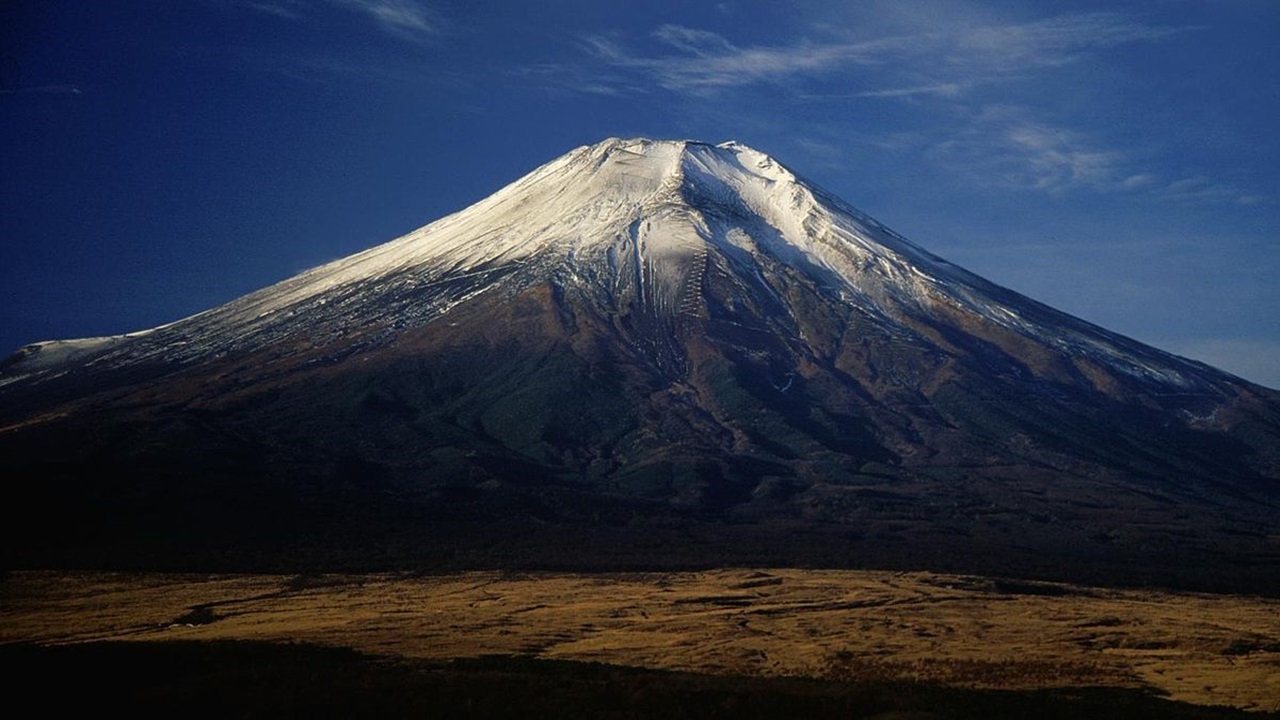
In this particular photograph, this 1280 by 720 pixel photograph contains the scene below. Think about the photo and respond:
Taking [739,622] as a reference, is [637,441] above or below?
above

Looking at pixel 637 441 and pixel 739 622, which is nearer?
pixel 739 622

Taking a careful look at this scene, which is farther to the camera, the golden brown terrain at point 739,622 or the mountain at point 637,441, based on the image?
the mountain at point 637,441

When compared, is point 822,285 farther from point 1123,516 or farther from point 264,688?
point 264,688

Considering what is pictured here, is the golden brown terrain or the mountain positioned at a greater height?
the mountain

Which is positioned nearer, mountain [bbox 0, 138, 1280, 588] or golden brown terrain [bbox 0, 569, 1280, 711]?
golden brown terrain [bbox 0, 569, 1280, 711]

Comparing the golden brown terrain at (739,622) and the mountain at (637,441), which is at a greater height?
the mountain at (637,441)
